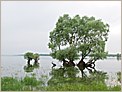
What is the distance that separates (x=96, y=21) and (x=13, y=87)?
Result: 62.0ft

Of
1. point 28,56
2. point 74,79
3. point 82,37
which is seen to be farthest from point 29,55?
point 74,79

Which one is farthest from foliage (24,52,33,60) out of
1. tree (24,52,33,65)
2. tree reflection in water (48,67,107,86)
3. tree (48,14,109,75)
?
tree reflection in water (48,67,107,86)

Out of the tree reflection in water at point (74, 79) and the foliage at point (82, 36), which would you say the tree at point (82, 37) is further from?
the tree reflection in water at point (74, 79)

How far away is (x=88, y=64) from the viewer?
27391 millimetres

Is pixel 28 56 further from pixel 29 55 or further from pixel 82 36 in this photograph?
pixel 82 36

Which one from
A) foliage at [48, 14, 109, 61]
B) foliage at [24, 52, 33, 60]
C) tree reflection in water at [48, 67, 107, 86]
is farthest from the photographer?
foliage at [24, 52, 33, 60]

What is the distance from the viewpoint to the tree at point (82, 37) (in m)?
26.6

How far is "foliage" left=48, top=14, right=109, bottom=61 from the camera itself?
2663cm

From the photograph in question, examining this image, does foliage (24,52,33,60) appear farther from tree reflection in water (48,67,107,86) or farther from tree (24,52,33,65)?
tree reflection in water (48,67,107,86)

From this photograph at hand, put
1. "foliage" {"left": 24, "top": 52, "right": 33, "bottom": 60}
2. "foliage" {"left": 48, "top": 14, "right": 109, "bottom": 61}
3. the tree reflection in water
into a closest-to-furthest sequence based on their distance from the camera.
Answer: the tree reflection in water
"foliage" {"left": 48, "top": 14, "right": 109, "bottom": 61}
"foliage" {"left": 24, "top": 52, "right": 33, "bottom": 60}

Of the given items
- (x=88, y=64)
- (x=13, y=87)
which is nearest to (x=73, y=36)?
(x=88, y=64)

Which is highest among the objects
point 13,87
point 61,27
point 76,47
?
point 61,27

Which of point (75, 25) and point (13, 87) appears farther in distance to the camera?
point (75, 25)

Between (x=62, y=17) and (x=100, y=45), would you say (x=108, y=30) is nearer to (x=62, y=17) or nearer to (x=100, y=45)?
(x=100, y=45)
